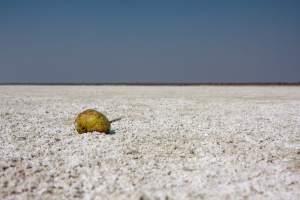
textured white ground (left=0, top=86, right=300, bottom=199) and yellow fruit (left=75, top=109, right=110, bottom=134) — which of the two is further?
yellow fruit (left=75, top=109, right=110, bottom=134)

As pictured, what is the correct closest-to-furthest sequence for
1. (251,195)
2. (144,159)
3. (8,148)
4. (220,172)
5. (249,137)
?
(251,195) → (220,172) → (144,159) → (8,148) → (249,137)

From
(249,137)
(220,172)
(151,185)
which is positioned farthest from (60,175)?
(249,137)

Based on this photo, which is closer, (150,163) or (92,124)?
(150,163)

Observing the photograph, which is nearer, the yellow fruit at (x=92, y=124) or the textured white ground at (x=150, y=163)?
the textured white ground at (x=150, y=163)

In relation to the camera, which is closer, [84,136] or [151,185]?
[151,185]

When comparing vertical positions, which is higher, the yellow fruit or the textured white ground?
the yellow fruit

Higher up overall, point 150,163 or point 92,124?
point 92,124

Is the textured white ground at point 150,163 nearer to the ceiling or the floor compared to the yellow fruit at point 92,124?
nearer to the floor

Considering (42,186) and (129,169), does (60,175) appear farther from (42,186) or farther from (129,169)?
(129,169)

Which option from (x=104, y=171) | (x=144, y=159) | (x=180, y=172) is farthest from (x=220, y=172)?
(x=104, y=171)

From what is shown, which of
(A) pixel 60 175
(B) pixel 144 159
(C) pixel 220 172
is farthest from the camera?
(B) pixel 144 159
